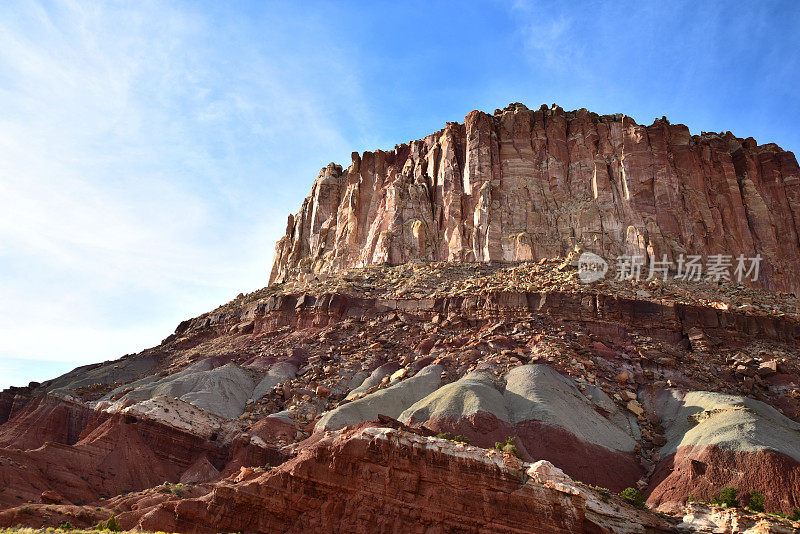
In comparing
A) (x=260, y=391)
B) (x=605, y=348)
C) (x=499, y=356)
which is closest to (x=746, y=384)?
(x=605, y=348)

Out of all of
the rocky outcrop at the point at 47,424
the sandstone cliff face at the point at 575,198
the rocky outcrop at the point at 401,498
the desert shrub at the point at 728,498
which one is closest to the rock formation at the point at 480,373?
the rocky outcrop at the point at 401,498

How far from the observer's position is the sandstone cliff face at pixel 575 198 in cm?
6619

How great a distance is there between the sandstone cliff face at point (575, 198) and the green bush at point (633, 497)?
40084 mm

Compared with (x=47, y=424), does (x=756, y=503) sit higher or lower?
lower

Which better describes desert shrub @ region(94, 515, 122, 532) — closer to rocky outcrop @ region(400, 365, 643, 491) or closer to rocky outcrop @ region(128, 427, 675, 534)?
rocky outcrop @ region(128, 427, 675, 534)

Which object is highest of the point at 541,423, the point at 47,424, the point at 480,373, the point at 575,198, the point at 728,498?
the point at 575,198

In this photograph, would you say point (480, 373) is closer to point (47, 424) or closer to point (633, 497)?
point (633, 497)

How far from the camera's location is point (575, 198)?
69.4 meters

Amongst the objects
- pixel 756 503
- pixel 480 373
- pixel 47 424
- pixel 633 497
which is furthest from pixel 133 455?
pixel 756 503

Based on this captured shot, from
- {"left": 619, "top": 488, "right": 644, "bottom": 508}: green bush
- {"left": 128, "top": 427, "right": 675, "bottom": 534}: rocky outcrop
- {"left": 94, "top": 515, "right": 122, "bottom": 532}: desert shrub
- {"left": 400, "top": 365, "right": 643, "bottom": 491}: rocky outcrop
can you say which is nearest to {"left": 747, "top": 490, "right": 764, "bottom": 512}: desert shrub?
{"left": 619, "top": 488, "right": 644, "bottom": 508}: green bush

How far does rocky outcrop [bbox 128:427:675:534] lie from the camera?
20.5 metres

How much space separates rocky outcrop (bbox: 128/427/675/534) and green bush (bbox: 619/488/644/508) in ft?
3.21

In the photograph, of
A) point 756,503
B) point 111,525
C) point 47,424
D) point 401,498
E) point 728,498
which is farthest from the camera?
point 47,424

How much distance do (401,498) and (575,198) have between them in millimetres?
54699
